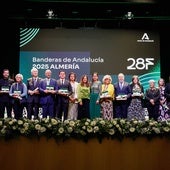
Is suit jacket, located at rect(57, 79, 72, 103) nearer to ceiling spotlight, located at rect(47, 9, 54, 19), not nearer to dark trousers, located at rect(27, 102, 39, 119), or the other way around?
dark trousers, located at rect(27, 102, 39, 119)

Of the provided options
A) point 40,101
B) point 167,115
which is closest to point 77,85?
point 40,101

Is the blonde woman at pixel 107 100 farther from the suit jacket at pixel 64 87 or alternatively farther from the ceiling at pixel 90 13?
the ceiling at pixel 90 13

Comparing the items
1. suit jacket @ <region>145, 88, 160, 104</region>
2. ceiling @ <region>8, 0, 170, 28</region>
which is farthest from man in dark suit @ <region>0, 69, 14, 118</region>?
suit jacket @ <region>145, 88, 160, 104</region>

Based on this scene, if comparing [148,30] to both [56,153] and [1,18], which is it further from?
[56,153]

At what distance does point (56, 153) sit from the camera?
447 cm

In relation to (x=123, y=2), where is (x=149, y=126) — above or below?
below

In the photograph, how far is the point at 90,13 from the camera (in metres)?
→ 11.2

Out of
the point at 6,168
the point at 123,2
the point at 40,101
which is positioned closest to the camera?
the point at 6,168

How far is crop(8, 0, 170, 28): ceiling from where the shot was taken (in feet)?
Answer: 34.2

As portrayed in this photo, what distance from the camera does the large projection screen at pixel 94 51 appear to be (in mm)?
11547

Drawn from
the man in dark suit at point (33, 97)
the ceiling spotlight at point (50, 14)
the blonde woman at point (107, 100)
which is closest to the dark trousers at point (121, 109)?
the blonde woman at point (107, 100)

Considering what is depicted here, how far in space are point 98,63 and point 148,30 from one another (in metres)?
1.78

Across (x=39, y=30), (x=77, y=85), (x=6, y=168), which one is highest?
(x=39, y=30)

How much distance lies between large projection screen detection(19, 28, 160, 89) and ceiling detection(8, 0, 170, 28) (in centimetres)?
21
